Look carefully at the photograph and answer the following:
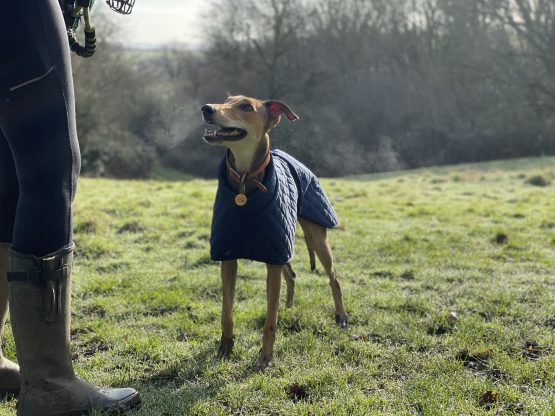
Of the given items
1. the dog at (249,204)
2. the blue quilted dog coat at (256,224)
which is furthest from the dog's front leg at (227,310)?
the blue quilted dog coat at (256,224)

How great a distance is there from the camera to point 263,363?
11.4 ft

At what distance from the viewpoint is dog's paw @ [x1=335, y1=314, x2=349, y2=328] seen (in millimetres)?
4268

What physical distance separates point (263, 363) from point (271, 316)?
31 cm

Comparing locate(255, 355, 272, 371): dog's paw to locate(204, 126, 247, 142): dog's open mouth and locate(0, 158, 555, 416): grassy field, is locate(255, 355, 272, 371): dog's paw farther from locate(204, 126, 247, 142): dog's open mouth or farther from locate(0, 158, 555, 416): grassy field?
locate(204, 126, 247, 142): dog's open mouth

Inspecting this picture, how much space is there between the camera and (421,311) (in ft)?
15.2

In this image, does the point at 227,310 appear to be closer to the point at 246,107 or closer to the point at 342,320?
the point at 342,320

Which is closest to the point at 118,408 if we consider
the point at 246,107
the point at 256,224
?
the point at 256,224

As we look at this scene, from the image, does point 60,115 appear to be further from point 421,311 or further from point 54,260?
point 421,311

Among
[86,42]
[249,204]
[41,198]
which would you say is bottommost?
[249,204]

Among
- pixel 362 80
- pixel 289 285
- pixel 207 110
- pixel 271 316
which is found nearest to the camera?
pixel 207 110

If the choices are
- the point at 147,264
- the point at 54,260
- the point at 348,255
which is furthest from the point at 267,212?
the point at 348,255

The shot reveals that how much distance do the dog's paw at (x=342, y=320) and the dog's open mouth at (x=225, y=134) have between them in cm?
173

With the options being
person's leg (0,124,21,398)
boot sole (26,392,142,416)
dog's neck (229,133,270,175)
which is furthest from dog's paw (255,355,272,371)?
person's leg (0,124,21,398)

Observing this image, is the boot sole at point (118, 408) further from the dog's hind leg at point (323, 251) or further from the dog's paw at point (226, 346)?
the dog's hind leg at point (323, 251)
